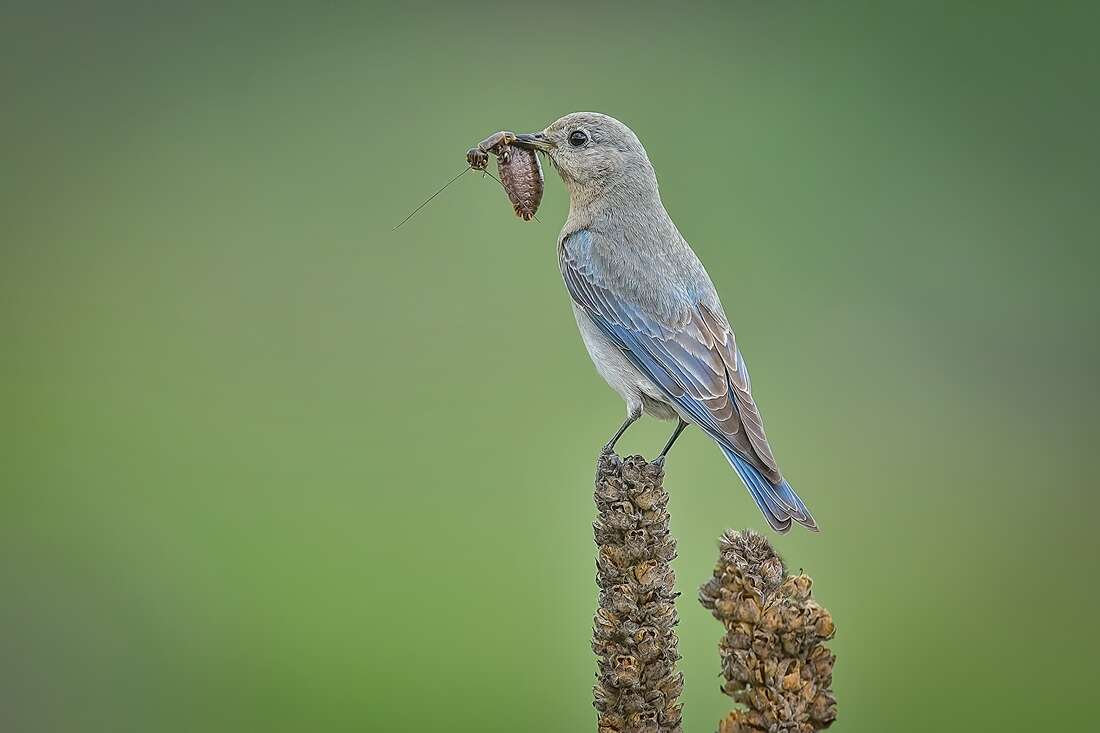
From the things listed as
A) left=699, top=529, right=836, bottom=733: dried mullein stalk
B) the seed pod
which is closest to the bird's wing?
the seed pod

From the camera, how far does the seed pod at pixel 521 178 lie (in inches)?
175

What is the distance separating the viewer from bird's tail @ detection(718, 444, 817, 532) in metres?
3.73

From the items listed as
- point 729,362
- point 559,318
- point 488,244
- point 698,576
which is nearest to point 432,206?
point 488,244

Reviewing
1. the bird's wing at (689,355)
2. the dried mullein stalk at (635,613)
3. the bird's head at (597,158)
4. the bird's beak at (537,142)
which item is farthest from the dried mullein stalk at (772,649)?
the bird's beak at (537,142)

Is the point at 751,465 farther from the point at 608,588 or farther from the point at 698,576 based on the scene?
the point at 698,576

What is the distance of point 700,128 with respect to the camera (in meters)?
7.49

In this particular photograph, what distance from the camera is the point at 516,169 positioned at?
4516 mm

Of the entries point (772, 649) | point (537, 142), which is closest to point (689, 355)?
point (537, 142)

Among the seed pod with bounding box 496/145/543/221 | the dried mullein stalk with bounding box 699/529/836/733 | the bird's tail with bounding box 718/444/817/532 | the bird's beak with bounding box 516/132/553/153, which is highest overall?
the bird's beak with bounding box 516/132/553/153

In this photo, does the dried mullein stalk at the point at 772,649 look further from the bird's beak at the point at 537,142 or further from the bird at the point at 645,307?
the bird's beak at the point at 537,142

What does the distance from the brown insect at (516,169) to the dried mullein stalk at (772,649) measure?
2.18 meters

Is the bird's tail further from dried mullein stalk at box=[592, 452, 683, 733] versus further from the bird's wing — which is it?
dried mullein stalk at box=[592, 452, 683, 733]

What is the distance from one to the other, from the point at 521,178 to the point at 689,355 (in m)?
0.91

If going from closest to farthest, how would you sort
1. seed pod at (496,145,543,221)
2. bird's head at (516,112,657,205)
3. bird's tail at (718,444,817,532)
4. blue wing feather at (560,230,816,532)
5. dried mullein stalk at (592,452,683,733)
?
dried mullein stalk at (592,452,683,733), bird's tail at (718,444,817,532), blue wing feather at (560,230,816,532), seed pod at (496,145,543,221), bird's head at (516,112,657,205)
